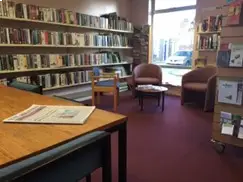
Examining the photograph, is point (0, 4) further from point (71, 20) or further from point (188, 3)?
point (188, 3)

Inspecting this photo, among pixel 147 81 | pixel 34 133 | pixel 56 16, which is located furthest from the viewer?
pixel 147 81

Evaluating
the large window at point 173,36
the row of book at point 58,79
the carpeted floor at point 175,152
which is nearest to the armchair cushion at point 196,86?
the carpeted floor at point 175,152

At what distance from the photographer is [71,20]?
387 cm

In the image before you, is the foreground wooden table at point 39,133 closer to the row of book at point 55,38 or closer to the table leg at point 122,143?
the table leg at point 122,143

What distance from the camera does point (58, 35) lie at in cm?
372

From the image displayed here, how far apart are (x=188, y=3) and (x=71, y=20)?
8.60 feet

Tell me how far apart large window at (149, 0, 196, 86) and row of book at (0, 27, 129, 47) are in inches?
40.6

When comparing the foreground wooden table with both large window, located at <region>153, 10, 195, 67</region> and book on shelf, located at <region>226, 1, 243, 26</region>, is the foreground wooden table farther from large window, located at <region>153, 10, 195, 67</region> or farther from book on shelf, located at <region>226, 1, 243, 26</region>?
large window, located at <region>153, 10, 195, 67</region>

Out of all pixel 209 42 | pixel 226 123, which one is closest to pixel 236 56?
pixel 226 123

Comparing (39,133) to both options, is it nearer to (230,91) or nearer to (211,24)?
(230,91)

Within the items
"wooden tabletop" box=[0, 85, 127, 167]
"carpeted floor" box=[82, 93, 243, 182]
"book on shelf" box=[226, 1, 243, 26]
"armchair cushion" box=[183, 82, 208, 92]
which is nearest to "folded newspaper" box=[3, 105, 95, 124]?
"wooden tabletop" box=[0, 85, 127, 167]

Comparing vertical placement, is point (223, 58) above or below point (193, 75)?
above

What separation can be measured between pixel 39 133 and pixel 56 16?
10.6 ft

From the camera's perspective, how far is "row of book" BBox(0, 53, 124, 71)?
3.19 meters
